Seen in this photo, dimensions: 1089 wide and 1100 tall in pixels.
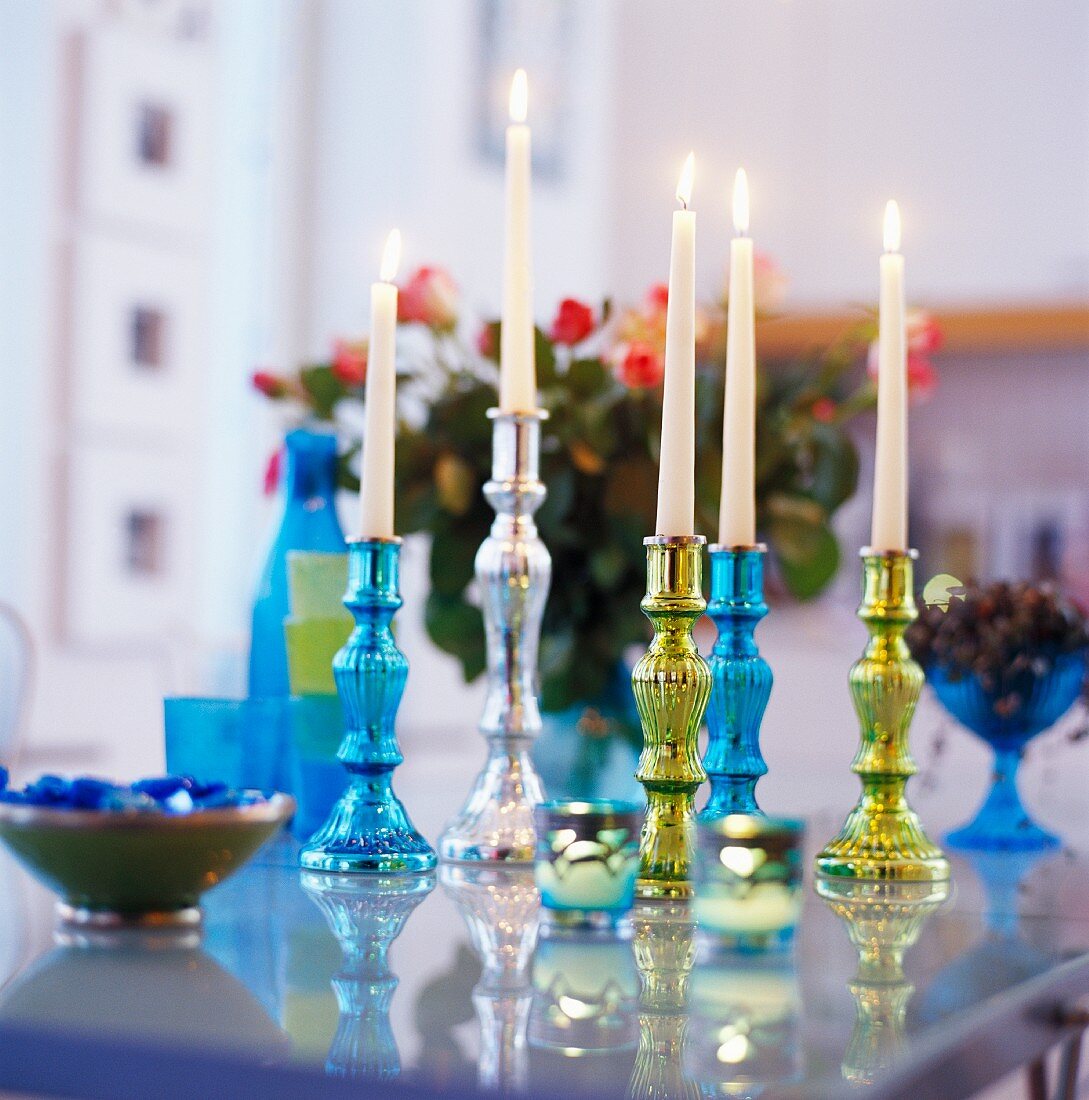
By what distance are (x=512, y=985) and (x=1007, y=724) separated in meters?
0.73

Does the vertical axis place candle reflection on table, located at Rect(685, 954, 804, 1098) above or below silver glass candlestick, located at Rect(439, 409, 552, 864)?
below

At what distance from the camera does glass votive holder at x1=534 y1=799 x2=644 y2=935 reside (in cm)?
78

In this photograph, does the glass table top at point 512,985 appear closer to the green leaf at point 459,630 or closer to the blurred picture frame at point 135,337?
the green leaf at point 459,630

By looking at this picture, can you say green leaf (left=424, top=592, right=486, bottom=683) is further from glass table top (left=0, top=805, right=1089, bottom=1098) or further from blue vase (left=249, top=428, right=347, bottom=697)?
glass table top (left=0, top=805, right=1089, bottom=1098)

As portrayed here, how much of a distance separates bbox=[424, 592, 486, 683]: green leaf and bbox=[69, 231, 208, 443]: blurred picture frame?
6.35 ft

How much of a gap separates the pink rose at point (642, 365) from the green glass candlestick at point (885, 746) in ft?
1.63

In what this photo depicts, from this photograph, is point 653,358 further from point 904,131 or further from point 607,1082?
point 904,131

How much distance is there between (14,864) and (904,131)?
3.61 m

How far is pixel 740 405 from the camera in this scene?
3.21 feet

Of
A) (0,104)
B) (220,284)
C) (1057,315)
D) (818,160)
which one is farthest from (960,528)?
(0,104)

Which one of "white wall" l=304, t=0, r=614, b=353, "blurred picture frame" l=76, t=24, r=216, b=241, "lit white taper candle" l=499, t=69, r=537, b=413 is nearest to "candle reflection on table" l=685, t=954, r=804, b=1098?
"lit white taper candle" l=499, t=69, r=537, b=413

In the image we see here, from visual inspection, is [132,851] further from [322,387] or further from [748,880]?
[322,387]

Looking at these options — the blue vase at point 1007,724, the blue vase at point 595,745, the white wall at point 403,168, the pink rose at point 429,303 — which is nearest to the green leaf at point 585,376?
the pink rose at point 429,303

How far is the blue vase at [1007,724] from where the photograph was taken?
1301 mm
